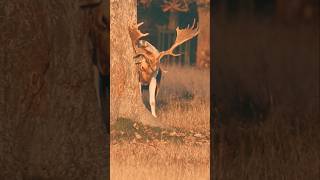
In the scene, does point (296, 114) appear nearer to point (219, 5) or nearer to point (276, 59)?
point (276, 59)

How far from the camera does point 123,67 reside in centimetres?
720

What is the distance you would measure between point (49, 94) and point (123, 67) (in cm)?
111

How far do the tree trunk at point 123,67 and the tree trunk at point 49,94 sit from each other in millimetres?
927

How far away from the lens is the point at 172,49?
759cm

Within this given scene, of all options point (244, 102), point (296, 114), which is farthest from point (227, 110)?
point (296, 114)

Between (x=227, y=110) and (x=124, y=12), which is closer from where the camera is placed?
(x=227, y=110)

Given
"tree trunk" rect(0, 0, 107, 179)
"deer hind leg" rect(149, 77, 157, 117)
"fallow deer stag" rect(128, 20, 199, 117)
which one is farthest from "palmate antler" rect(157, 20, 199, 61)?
"tree trunk" rect(0, 0, 107, 179)

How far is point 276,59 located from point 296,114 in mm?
338

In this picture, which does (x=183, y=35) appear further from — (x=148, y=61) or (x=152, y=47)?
(x=148, y=61)

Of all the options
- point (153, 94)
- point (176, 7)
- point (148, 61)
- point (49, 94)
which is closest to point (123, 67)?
point (148, 61)

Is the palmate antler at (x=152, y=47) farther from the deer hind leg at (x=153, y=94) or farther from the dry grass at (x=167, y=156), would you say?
the dry grass at (x=167, y=156)

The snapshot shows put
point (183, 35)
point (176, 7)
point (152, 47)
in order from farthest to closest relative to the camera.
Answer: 1. point (176, 7)
2. point (183, 35)
3. point (152, 47)

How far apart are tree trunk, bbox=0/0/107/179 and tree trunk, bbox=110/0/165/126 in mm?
927

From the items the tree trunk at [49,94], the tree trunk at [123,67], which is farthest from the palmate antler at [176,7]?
the tree trunk at [49,94]
